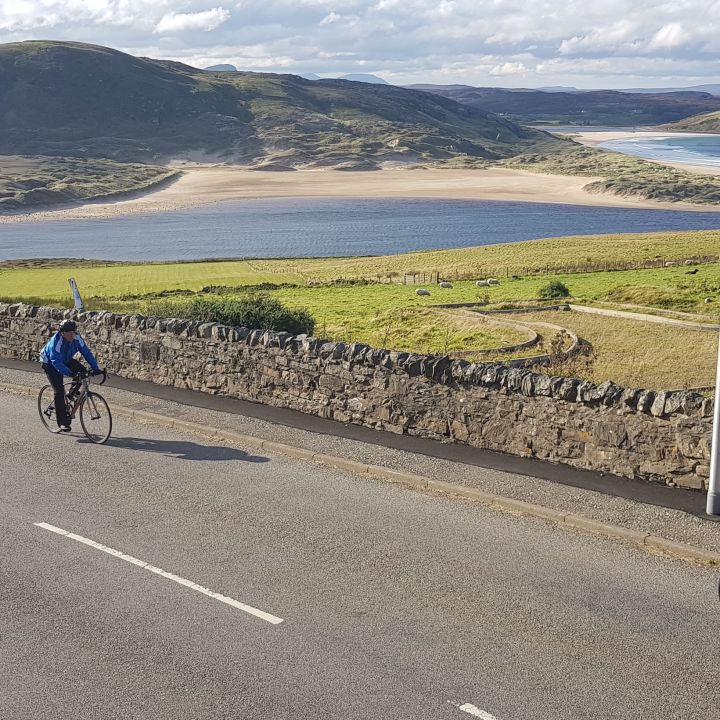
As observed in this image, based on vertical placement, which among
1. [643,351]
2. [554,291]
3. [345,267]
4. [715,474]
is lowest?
[345,267]

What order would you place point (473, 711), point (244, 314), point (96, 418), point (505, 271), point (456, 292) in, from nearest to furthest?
1. point (473, 711)
2. point (96, 418)
3. point (244, 314)
4. point (456, 292)
5. point (505, 271)

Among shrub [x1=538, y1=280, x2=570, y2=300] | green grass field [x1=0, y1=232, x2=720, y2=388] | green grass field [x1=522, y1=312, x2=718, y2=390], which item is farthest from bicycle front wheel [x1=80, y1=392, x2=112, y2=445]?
shrub [x1=538, y1=280, x2=570, y2=300]

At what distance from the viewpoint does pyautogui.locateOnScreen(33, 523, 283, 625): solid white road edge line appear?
8.85 m

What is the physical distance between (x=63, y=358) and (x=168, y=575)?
250 inches

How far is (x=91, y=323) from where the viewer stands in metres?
Result: 21.0

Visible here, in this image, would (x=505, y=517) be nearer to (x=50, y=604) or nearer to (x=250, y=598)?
(x=250, y=598)

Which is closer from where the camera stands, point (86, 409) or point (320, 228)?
point (86, 409)

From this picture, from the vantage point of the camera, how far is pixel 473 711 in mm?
7184

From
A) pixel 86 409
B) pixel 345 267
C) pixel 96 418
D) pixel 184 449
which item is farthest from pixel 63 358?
pixel 345 267

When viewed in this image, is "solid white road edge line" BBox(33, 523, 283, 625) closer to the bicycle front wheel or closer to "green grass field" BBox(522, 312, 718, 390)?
the bicycle front wheel

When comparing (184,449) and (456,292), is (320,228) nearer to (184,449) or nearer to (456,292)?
(456,292)

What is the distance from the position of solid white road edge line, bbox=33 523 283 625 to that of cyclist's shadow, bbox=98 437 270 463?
10.9 ft

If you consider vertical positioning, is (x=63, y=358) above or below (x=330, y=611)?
above

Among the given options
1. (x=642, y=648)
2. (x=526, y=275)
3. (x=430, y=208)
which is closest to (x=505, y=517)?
(x=642, y=648)
